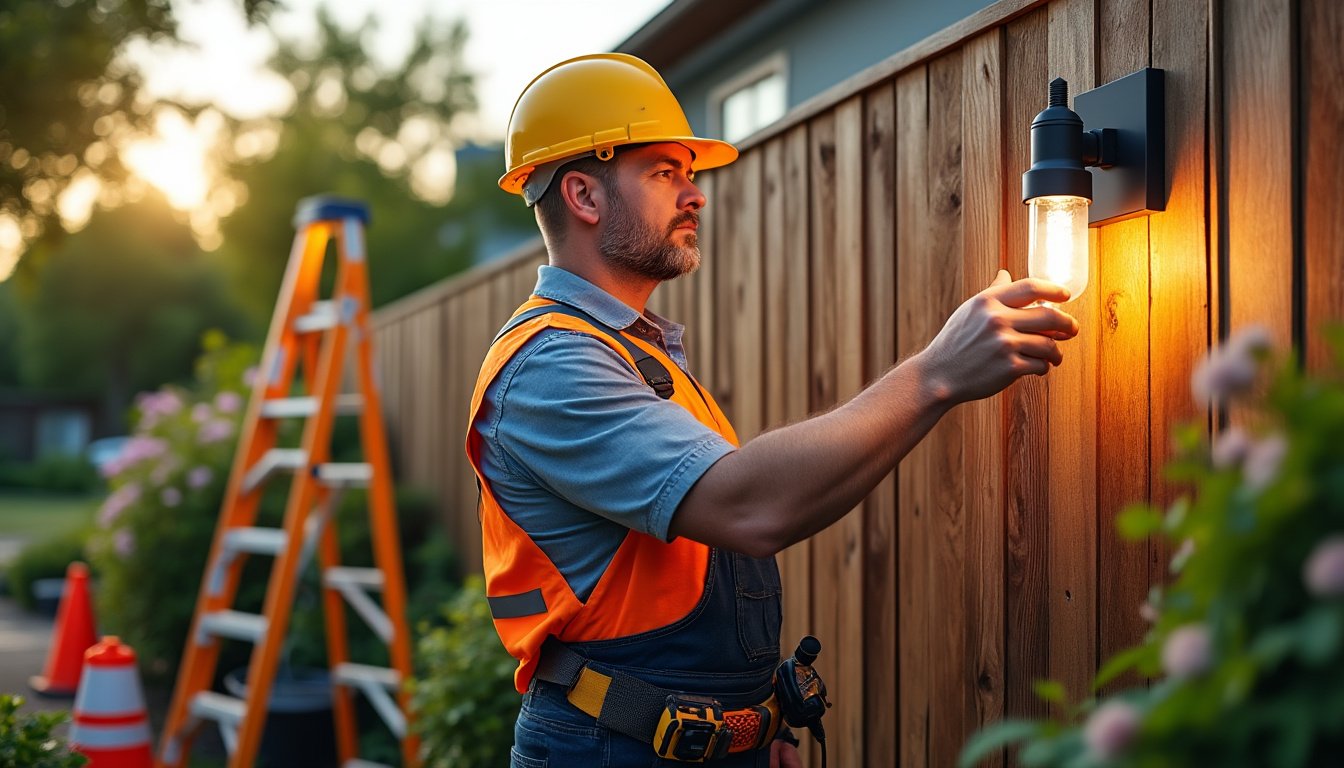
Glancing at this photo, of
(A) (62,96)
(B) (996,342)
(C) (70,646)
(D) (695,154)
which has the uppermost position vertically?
(A) (62,96)

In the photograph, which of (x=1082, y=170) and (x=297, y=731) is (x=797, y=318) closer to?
(x=1082, y=170)

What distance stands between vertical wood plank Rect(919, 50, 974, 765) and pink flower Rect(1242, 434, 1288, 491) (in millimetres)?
1713

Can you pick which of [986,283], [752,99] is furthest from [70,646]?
[986,283]

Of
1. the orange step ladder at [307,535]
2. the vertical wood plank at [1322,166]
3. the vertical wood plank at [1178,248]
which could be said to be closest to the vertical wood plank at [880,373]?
the vertical wood plank at [1178,248]

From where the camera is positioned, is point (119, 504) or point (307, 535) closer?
point (307, 535)

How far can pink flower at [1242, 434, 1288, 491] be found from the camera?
0.92m

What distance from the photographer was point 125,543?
7.33 m

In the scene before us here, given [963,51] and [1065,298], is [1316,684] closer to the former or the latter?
[1065,298]

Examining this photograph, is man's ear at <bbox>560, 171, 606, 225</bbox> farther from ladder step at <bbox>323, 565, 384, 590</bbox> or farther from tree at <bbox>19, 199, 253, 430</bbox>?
tree at <bbox>19, 199, 253, 430</bbox>

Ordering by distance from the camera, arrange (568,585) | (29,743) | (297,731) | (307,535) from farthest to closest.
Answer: (297,731)
(307,535)
(29,743)
(568,585)

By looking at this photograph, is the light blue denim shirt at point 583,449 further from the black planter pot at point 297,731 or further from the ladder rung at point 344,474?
the black planter pot at point 297,731

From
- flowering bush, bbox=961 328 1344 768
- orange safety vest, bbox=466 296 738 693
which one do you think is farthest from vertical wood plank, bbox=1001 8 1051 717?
flowering bush, bbox=961 328 1344 768

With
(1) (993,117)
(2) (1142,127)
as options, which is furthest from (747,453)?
(1) (993,117)

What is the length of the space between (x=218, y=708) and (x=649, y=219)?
143 inches
